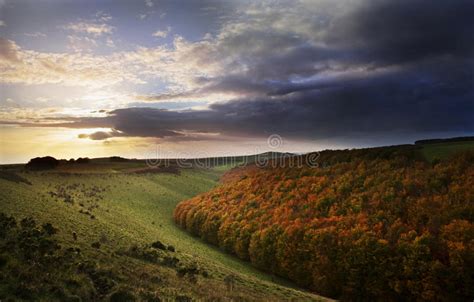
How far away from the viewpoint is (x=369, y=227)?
4978 cm

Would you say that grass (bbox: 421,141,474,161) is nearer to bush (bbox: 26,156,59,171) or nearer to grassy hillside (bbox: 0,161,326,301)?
grassy hillside (bbox: 0,161,326,301)

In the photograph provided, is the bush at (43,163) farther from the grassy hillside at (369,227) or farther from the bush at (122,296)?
the bush at (122,296)

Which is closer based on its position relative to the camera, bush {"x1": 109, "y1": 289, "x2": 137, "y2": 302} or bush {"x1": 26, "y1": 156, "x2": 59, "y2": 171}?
bush {"x1": 109, "y1": 289, "x2": 137, "y2": 302}

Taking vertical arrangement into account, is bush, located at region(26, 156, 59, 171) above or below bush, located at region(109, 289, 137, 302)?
above

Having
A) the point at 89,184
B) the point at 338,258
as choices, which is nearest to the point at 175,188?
the point at 89,184

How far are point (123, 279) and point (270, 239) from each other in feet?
136

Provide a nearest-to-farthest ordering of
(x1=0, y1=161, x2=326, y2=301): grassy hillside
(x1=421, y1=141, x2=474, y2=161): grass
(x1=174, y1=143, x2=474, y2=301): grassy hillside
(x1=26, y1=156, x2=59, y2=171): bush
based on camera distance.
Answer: (x1=0, y1=161, x2=326, y2=301): grassy hillside → (x1=174, y1=143, x2=474, y2=301): grassy hillside → (x1=421, y1=141, x2=474, y2=161): grass → (x1=26, y1=156, x2=59, y2=171): bush

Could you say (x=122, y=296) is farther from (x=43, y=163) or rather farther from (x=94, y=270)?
(x=43, y=163)

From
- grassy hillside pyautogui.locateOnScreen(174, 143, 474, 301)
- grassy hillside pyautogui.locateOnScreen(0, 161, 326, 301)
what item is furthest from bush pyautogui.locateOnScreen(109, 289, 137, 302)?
grassy hillside pyautogui.locateOnScreen(174, 143, 474, 301)

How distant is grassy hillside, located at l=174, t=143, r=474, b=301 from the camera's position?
40.6 meters

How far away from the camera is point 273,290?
112ft

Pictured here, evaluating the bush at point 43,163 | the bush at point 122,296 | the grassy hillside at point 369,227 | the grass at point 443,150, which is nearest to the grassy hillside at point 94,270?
the bush at point 122,296

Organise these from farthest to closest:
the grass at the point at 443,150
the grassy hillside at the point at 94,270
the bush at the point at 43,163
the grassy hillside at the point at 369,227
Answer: the bush at the point at 43,163 → the grass at the point at 443,150 → the grassy hillside at the point at 369,227 → the grassy hillside at the point at 94,270

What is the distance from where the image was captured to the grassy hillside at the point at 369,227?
133 feet
